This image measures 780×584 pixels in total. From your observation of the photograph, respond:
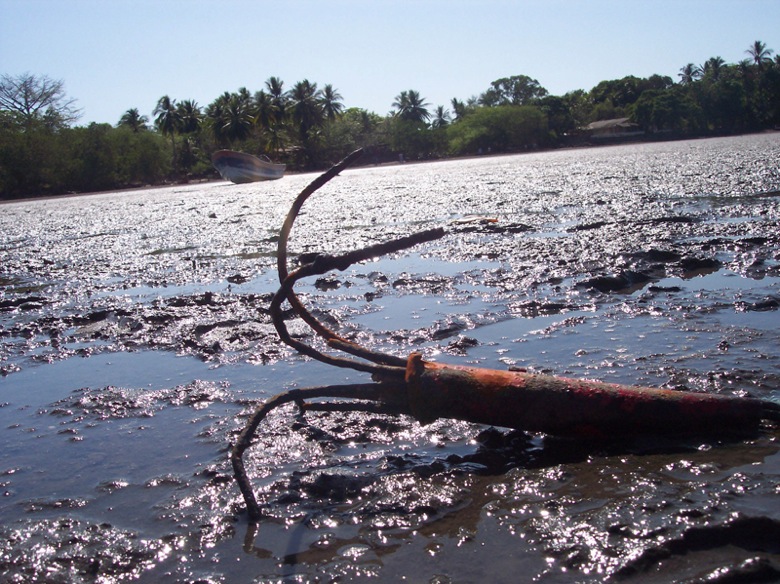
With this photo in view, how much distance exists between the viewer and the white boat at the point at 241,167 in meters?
40.6

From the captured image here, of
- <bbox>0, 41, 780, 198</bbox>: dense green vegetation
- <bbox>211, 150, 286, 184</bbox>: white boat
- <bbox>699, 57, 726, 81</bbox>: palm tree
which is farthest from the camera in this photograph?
<bbox>699, 57, 726, 81</bbox>: palm tree

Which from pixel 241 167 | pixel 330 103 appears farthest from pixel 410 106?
pixel 241 167

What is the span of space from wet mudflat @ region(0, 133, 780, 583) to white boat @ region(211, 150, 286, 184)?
33.1m

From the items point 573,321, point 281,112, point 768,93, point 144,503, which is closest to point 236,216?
point 573,321

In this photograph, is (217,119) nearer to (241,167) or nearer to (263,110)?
(263,110)

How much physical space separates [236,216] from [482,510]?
16.0 m

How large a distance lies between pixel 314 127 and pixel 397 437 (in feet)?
250

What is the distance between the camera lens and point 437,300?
245 inches

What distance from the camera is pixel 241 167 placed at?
137 feet

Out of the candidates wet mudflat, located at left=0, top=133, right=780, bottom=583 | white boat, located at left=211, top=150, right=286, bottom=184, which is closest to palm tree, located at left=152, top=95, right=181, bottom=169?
white boat, located at left=211, top=150, right=286, bottom=184

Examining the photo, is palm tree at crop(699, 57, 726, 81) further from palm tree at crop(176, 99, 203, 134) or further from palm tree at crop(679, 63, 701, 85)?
palm tree at crop(176, 99, 203, 134)

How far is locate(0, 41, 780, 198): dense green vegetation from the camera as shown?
58250mm

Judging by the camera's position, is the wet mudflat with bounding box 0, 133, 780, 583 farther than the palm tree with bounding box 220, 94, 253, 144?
No

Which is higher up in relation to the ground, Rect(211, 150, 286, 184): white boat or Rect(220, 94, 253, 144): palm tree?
Rect(220, 94, 253, 144): palm tree
